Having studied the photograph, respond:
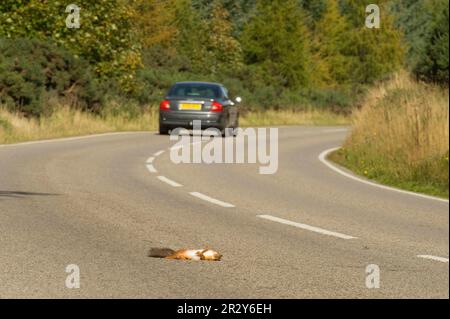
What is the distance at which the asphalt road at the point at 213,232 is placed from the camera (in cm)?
681

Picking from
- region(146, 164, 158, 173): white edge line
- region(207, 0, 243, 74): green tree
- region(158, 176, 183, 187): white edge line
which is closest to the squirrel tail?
region(158, 176, 183, 187): white edge line

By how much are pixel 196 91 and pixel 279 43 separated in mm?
39889

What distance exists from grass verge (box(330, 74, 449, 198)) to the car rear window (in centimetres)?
635

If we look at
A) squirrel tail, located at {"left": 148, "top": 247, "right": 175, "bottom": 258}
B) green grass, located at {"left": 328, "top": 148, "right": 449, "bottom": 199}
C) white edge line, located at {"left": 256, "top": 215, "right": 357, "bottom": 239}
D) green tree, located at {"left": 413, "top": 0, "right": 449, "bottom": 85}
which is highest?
green tree, located at {"left": 413, "top": 0, "right": 449, "bottom": 85}

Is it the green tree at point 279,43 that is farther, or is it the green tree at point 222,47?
the green tree at point 222,47

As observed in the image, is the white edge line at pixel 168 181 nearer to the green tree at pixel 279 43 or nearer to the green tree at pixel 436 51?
the green tree at pixel 436 51

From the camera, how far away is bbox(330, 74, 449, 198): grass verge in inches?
598

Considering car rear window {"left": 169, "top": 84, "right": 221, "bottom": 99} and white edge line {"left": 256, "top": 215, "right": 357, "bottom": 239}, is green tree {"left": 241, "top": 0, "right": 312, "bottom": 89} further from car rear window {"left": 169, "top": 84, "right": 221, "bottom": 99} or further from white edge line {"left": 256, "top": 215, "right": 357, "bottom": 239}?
white edge line {"left": 256, "top": 215, "right": 357, "bottom": 239}

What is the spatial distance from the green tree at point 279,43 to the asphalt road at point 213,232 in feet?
162

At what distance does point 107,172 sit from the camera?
618 inches

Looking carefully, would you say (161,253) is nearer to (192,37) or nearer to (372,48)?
(192,37)

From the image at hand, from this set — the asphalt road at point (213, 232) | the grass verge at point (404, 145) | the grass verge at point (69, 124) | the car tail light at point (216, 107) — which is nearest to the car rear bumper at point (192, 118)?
the car tail light at point (216, 107)

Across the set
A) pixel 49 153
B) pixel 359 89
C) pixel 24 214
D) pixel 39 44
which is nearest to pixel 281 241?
pixel 24 214

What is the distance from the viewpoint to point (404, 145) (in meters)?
16.7
